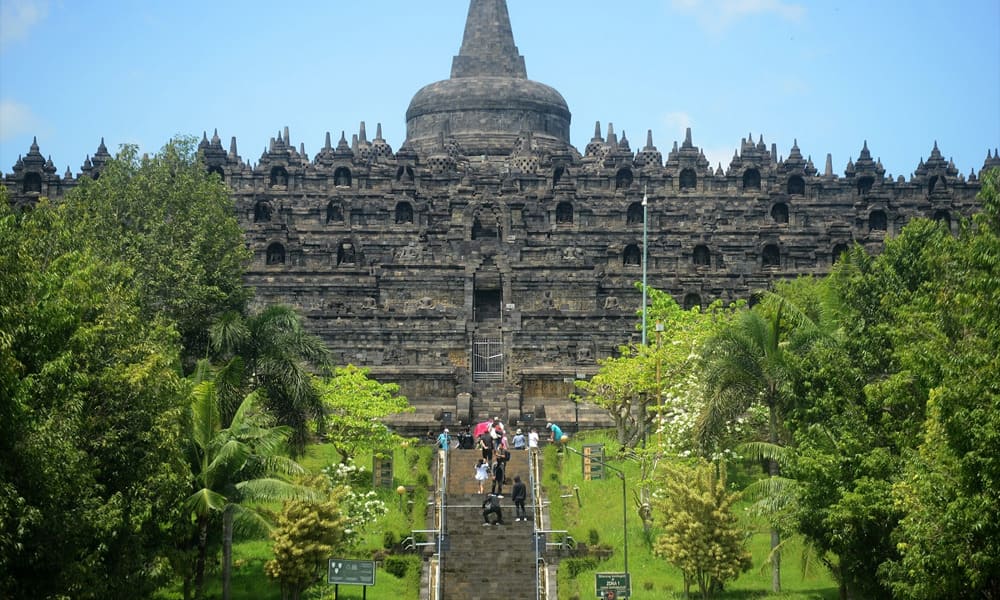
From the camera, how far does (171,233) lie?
53.2m

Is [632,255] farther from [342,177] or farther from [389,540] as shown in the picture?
[389,540]

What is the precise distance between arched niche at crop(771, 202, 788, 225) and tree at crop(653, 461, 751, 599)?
49856mm

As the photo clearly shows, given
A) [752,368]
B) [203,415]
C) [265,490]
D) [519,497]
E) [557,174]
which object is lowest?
[265,490]

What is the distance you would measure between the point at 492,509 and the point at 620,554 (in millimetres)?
4258

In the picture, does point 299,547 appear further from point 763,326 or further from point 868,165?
point 868,165

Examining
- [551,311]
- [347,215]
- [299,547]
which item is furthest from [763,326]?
[347,215]

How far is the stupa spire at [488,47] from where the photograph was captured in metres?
100

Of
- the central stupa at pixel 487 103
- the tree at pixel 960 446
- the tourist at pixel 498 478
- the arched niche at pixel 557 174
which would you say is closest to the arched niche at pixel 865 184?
the arched niche at pixel 557 174

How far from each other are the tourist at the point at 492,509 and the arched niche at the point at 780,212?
157 ft

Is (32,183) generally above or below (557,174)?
below

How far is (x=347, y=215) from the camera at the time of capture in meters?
87.1

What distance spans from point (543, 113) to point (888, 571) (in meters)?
68.2

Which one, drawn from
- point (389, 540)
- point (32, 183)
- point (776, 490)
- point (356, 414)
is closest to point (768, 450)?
point (776, 490)

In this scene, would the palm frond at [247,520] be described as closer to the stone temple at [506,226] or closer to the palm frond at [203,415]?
the palm frond at [203,415]
